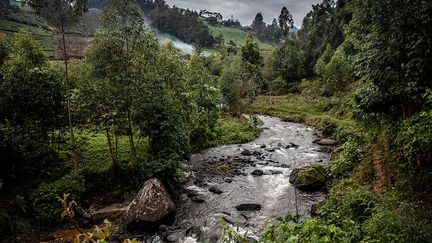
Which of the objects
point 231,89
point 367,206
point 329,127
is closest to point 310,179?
point 367,206

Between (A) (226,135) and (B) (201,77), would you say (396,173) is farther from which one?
(B) (201,77)

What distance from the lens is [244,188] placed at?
20.6 metres

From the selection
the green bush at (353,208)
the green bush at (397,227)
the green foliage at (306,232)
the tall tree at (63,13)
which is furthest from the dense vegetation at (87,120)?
the green foliage at (306,232)

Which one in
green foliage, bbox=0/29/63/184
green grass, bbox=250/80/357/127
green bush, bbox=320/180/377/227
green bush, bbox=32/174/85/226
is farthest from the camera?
green grass, bbox=250/80/357/127

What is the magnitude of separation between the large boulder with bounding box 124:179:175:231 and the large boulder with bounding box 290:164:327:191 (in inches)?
327

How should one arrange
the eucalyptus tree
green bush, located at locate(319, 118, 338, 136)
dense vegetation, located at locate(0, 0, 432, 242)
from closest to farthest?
dense vegetation, located at locate(0, 0, 432, 242) < the eucalyptus tree < green bush, located at locate(319, 118, 338, 136)

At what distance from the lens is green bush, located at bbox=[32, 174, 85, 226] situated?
15.5 meters

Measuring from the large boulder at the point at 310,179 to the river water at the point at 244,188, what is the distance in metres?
0.51

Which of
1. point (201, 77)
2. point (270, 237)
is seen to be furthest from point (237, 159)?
point (270, 237)

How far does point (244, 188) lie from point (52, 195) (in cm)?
1156

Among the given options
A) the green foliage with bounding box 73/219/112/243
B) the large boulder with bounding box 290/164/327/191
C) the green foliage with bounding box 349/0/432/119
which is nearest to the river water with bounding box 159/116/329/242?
the large boulder with bounding box 290/164/327/191

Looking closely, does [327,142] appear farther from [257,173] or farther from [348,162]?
[348,162]

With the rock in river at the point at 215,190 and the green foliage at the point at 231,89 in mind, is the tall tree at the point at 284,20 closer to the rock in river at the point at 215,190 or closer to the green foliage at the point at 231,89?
the green foliage at the point at 231,89

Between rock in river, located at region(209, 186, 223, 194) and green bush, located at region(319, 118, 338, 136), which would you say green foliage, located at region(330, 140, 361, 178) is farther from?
green bush, located at region(319, 118, 338, 136)
